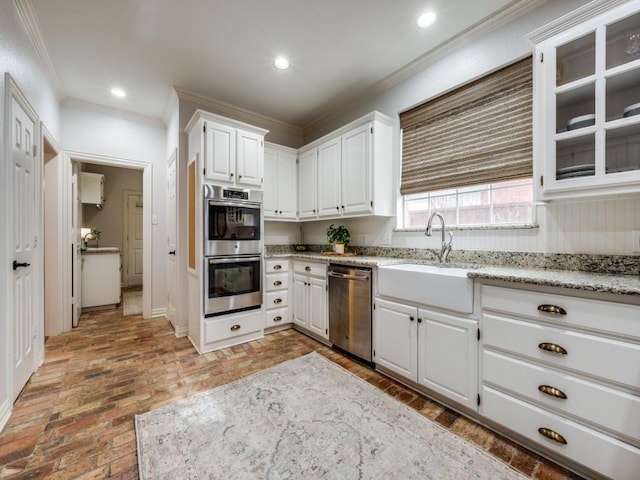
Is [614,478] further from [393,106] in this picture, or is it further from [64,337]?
[64,337]

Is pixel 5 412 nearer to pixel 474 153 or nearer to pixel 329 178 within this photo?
pixel 329 178

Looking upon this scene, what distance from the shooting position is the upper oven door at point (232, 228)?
2.70m

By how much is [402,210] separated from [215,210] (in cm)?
194

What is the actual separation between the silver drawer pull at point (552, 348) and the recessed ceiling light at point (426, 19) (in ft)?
7.79

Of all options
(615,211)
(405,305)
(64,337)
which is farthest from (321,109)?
(64,337)

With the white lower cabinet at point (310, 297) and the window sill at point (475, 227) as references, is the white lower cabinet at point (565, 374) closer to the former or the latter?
the window sill at point (475, 227)

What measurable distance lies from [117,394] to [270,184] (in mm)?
2609

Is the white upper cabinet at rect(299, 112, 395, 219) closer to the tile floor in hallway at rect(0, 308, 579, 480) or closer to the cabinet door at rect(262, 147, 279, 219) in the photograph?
the cabinet door at rect(262, 147, 279, 219)

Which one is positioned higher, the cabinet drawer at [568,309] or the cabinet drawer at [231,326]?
the cabinet drawer at [568,309]

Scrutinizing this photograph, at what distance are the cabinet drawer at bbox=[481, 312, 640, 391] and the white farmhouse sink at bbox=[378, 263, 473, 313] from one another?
0.16 meters

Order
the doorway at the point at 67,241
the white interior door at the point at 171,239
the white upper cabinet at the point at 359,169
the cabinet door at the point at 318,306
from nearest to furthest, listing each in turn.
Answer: the white upper cabinet at the point at 359,169 < the cabinet door at the point at 318,306 < the doorway at the point at 67,241 < the white interior door at the point at 171,239

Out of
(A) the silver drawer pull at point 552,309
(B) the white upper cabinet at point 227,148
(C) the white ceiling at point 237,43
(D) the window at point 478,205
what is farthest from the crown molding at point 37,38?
(A) the silver drawer pull at point 552,309

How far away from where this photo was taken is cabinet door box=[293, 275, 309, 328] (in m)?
3.13

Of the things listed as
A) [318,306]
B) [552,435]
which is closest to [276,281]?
[318,306]
